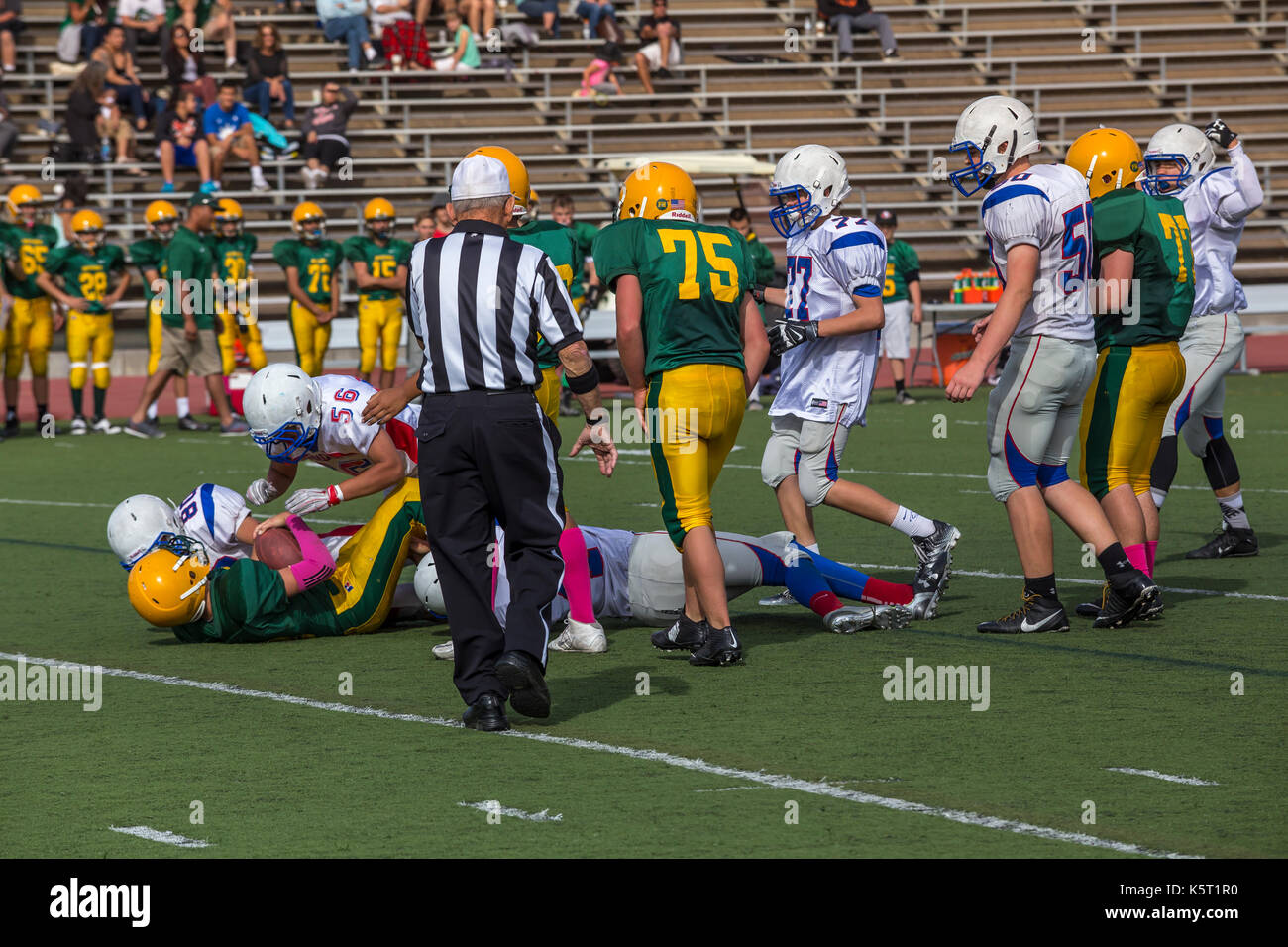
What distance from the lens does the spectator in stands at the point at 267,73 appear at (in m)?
23.2

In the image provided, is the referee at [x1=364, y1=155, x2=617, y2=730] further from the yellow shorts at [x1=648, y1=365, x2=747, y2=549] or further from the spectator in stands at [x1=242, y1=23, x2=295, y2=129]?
the spectator in stands at [x1=242, y1=23, x2=295, y2=129]

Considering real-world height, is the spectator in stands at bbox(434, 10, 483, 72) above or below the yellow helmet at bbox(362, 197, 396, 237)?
above

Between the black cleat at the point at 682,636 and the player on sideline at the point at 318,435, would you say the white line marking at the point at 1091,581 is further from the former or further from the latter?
the player on sideline at the point at 318,435

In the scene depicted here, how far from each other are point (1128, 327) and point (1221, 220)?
2124mm

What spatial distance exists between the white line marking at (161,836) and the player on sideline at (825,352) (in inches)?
133

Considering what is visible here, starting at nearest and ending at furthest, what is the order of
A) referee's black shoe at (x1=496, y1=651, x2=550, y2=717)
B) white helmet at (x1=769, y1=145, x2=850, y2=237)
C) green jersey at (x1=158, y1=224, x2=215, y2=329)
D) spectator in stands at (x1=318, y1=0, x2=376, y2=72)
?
referee's black shoe at (x1=496, y1=651, x2=550, y2=717), white helmet at (x1=769, y1=145, x2=850, y2=237), green jersey at (x1=158, y1=224, x2=215, y2=329), spectator in stands at (x1=318, y1=0, x2=376, y2=72)

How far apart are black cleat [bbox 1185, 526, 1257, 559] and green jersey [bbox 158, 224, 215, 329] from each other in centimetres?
975

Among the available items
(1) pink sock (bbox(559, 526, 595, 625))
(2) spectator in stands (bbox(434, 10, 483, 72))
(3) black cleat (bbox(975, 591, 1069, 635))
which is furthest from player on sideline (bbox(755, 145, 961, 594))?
(2) spectator in stands (bbox(434, 10, 483, 72))

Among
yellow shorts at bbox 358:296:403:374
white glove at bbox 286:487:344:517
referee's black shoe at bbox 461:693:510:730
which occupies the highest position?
white glove at bbox 286:487:344:517

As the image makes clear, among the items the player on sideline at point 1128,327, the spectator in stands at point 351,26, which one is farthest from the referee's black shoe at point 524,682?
the spectator in stands at point 351,26

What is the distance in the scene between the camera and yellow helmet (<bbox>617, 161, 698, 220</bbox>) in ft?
20.8

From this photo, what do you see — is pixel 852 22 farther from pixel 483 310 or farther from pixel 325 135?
pixel 483 310

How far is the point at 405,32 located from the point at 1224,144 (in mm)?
17466
